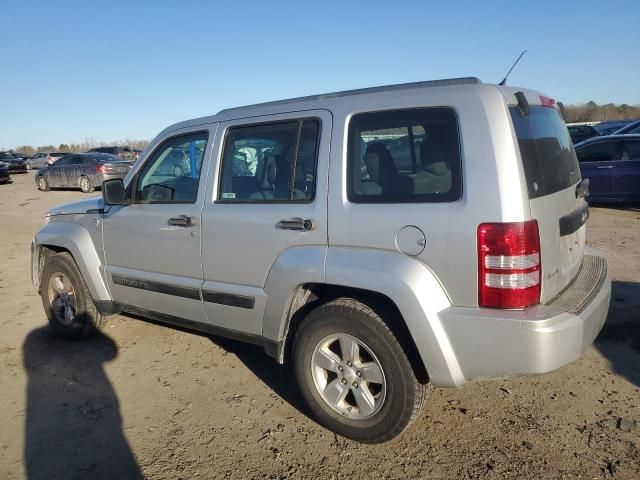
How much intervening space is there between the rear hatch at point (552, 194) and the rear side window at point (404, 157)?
1.18 ft

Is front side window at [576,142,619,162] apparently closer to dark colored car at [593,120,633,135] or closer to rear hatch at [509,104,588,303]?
rear hatch at [509,104,588,303]

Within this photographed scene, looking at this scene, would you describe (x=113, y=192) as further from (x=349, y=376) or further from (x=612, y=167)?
(x=612, y=167)

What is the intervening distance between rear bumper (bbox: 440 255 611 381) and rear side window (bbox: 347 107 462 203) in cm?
64

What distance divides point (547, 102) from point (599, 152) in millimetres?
8322

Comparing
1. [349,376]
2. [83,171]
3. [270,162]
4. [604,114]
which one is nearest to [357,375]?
[349,376]

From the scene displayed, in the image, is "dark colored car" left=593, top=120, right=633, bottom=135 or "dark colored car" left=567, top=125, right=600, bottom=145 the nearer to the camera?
"dark colored car" left=567, top=125, right=600, bottom=145

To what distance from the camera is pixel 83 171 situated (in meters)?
18.4

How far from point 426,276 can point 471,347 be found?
1.40 feet

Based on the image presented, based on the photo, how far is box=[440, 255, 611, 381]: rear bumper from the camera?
2.36m

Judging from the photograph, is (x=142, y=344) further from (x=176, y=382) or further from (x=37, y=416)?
(x=37, y=416)

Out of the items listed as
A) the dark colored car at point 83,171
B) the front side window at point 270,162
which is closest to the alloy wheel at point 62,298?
the front side window at point 270,162

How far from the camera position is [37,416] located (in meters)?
3.35

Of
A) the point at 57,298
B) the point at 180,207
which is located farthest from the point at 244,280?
the point at 57,298

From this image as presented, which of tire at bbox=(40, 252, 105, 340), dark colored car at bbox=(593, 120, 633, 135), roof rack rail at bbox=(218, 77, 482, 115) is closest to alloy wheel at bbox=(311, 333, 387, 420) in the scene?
roof rack rail at bbox=(218, 77, 482, 115)
